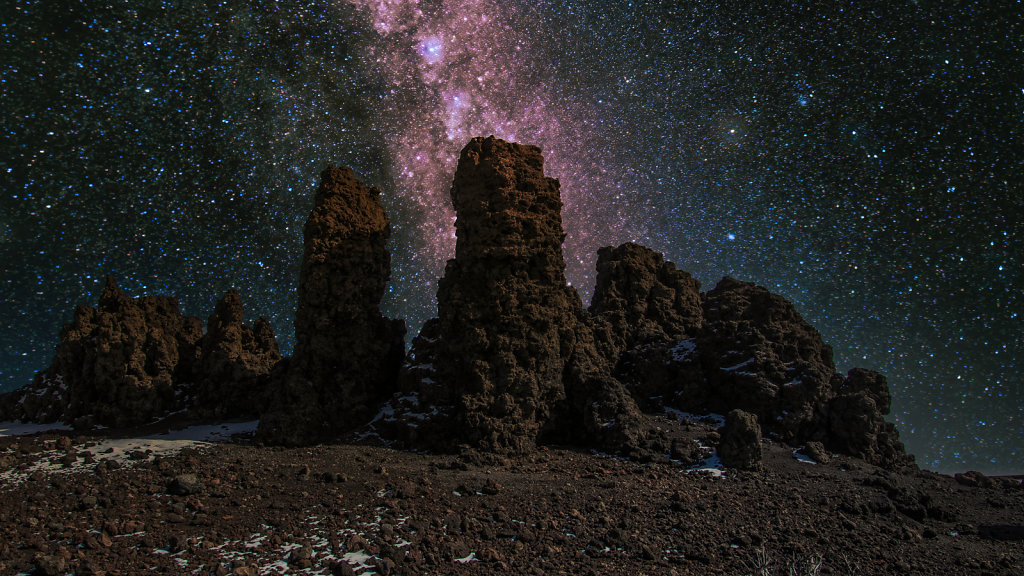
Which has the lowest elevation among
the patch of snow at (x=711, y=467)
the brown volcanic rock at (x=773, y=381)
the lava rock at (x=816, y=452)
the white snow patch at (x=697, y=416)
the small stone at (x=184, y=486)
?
the small stone at (x=184, y=486)

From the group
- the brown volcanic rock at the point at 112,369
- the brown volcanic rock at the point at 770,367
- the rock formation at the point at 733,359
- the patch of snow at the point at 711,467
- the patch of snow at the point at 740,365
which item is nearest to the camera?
the patch of snow at the point at 711,467

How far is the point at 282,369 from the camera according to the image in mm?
14133

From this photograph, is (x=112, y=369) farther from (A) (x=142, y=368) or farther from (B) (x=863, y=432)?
(B) (x=863, y=432)

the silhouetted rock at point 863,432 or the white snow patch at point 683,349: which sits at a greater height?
the white snow patch at point 683,349

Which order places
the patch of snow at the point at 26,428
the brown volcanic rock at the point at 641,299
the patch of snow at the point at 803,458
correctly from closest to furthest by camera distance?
the patch of snow at the point at 803,458, the patch of snow at the point at 26,428, the brown volcanic rock at the point at 641,299

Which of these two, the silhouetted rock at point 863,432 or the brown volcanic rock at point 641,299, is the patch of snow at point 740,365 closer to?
the brown volcanic rock at point 641,299

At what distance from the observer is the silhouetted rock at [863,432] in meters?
13.7

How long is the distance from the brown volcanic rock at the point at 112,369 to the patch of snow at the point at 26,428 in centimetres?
24

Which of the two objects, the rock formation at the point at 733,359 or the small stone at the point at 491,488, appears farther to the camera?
the rock formation at the point at 733,359

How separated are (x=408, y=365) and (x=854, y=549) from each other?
10250mm

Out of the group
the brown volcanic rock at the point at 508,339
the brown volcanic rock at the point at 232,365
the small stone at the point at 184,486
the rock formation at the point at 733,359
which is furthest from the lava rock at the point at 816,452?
the brown volcanic rock at the point at 232,365

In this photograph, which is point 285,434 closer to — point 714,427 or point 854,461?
point 714,427

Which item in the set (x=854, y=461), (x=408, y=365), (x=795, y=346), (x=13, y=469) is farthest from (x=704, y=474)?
(x=13, y=469)

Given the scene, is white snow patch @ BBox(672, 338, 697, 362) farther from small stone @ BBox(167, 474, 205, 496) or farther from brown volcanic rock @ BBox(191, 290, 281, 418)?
small stone @ BBox(167, 474, 205, 496)
